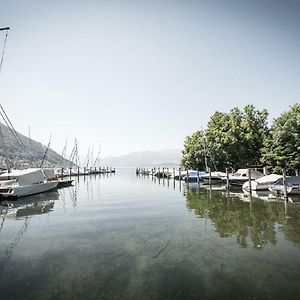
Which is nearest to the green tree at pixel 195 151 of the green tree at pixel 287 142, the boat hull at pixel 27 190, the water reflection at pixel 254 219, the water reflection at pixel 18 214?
the green tree at pixel 287 142

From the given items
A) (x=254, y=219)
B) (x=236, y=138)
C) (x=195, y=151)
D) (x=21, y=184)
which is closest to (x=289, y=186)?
(x=254, y=219)

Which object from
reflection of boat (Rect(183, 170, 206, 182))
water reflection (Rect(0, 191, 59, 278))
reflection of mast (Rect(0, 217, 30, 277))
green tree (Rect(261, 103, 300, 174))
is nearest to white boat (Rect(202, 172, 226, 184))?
reflection of boat (Rect(183, 170, 206, 182))

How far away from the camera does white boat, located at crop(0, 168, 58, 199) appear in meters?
34.3

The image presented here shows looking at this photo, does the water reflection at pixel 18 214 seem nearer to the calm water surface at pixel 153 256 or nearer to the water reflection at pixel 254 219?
the calm water surface at pixel 153 256

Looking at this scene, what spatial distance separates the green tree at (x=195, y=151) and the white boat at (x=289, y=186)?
101ft

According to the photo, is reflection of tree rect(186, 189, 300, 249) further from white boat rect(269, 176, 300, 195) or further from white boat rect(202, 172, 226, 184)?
white boat rect(202, 172, 226, 184)

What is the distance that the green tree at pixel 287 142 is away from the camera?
41.3 m

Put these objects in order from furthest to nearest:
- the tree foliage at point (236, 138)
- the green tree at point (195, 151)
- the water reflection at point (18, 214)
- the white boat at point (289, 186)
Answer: the green tree at point (195, 151) < the tree foliage at point (236, 138) < the white boat at point (289, 186) < the water reflection at point (18, 214)

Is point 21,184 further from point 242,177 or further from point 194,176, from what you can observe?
point 194,176

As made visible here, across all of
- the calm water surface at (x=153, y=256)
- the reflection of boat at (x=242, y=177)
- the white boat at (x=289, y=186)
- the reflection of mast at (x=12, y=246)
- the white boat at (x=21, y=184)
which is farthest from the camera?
the reflection of boat at (x=242, y=177)

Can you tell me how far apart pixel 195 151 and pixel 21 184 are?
144 ft

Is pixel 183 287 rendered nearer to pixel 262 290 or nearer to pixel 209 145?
pixel 262 290

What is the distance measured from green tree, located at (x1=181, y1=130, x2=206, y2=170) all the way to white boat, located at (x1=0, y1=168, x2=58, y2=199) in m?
38.3

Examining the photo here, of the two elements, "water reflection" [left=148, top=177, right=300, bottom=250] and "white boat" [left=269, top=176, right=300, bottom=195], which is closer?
"water reflection" [left=148, top=177, right=300, bottom=250]
